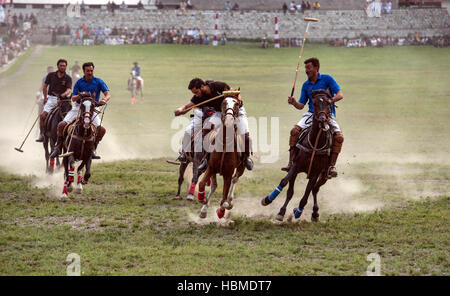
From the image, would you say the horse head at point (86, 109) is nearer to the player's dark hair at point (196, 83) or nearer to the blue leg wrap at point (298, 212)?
the player's dark hair at point (196, 83)

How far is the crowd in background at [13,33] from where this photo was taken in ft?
191

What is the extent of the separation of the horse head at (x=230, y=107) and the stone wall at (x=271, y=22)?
5863 cm

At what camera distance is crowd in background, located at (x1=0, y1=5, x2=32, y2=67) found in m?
58.3

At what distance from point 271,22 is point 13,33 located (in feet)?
90.9

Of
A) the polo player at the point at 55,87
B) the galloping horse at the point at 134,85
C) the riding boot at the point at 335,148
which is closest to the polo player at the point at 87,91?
the polo player at the point at 55,87

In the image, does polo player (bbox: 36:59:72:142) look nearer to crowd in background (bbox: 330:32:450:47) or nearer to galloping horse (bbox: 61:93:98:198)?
galloping horse (bbox: 61:93:98:198)

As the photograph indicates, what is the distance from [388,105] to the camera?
1604 inches


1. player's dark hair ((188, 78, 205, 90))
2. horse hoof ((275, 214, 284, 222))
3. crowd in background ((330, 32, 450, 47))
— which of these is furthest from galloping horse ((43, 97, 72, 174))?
crowd in background ((330, 32, 450, 47))

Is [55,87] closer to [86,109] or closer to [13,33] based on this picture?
[86,109]

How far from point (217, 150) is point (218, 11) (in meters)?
66.8

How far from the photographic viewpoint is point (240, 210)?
50.8 feet

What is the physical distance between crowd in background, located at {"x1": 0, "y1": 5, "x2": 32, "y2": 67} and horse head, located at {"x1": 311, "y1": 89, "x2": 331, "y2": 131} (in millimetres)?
46534

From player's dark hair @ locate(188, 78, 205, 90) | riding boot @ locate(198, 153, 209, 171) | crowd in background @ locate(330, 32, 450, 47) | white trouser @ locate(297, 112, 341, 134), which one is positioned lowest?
crowd in background @ locate(330, 32, 450, 47)
